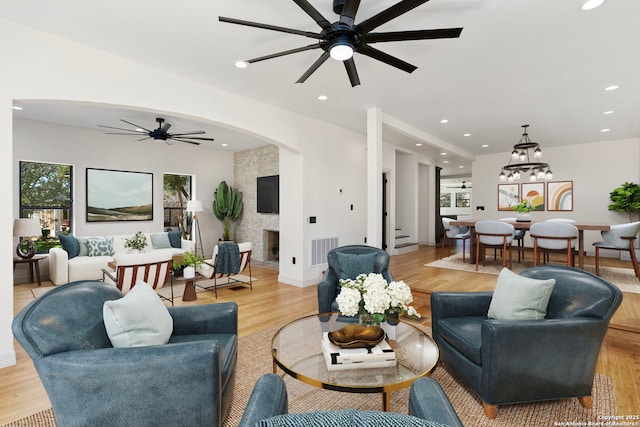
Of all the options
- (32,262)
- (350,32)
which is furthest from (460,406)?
(32,262)

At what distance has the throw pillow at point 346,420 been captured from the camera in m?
0.66

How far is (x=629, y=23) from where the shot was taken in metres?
2.53

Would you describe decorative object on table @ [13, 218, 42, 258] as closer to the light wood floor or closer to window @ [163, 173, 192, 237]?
the light wood floor

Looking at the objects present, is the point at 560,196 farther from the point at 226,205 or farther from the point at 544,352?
the point at 226,205

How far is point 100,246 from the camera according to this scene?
550 centimetres

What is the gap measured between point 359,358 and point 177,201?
697 cm

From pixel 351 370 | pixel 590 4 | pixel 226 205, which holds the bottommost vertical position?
pixel 351 370

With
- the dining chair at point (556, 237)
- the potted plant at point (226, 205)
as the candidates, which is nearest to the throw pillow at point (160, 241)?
the potted plant at point (226, 205)

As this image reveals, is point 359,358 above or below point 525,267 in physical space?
above

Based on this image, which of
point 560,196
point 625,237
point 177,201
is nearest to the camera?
point 625,237

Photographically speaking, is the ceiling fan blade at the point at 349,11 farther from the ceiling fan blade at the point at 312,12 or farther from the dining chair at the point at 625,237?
the dining chair at the point at 625,237

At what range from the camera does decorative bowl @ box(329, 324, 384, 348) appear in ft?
5.87

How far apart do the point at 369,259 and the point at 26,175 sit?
6.10 m

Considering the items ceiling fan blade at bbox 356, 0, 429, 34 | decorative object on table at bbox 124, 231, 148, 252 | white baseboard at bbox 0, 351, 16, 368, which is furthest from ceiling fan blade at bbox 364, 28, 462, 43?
decorative object on table at bbox 124, 231, 148, 252
